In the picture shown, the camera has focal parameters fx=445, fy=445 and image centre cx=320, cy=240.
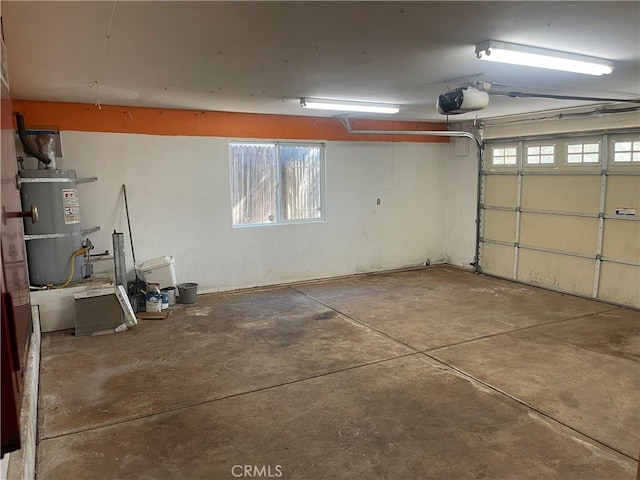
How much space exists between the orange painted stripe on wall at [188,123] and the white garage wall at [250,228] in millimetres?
112

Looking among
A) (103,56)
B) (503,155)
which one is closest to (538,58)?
(103,56)

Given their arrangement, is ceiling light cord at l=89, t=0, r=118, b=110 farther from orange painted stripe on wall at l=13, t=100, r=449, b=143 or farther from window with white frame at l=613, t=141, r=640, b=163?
window with white frame at l=613, t=141, r=640, b=163

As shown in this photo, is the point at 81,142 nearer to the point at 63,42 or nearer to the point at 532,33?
the point at 63,42

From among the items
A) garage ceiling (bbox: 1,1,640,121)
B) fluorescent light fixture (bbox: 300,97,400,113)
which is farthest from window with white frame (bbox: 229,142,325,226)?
garage ceiling (bbox: 1,1,640,121)

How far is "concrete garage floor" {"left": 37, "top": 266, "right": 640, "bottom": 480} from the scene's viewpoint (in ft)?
8.38

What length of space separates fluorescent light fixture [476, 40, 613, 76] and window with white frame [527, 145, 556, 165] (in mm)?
2875

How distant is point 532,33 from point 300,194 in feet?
14.4

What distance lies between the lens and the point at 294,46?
118 inches

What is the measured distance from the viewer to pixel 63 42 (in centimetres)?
285

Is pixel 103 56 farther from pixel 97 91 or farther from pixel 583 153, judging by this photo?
pixel 583 153

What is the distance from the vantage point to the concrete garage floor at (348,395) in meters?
2.55

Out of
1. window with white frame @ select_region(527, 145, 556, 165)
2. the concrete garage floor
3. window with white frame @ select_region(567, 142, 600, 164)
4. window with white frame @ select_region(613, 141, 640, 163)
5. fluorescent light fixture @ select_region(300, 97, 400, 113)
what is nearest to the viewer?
the concrete garage floor

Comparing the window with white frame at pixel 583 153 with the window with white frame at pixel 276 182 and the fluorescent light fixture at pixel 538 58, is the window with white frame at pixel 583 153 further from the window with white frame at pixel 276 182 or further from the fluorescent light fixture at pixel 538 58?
the window with white frame at pixel 276 182

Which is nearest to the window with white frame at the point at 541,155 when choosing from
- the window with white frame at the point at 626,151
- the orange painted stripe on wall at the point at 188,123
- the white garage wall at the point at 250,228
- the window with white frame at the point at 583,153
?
the window with white frame at the point at 583,153
